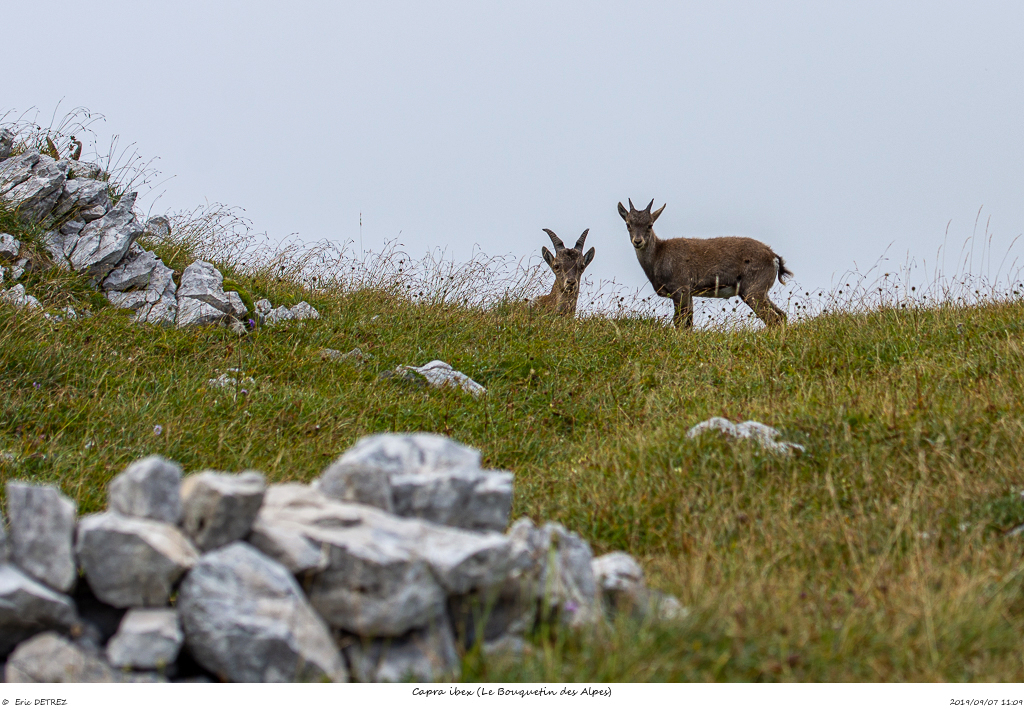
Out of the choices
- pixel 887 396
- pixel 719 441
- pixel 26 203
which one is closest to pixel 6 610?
pixel 719 441

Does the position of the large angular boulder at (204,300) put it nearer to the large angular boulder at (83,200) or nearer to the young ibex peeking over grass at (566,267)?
the large angular boulder at (83,200)

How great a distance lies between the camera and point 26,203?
8867 mm

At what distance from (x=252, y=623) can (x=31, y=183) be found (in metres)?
8.40

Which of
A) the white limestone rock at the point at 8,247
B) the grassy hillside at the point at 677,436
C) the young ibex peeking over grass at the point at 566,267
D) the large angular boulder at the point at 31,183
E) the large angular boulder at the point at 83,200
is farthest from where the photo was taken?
the young ibex peeking over grass at the point at 566,267

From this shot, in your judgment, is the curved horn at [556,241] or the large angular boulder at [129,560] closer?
the large angular boulder at [129,560]

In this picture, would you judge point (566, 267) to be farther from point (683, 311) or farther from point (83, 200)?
point (83, 200)

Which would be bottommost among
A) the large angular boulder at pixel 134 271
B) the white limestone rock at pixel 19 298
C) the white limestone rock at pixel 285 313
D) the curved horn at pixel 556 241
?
the white limestone rock at pixel 19 298

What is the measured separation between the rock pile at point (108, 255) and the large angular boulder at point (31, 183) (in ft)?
0.03

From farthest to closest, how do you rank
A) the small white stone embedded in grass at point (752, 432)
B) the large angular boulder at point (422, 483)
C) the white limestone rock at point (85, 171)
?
the white limestone rock at point (85, 171)
the small white stone embedded in grass at point (752, 432)
the large angular boulder at point (422, 483)

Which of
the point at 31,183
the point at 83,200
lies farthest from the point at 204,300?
the point at 31,183

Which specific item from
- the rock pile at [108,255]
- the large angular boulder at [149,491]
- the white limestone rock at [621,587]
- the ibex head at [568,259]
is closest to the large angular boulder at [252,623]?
the large angular boulder at [149,491]

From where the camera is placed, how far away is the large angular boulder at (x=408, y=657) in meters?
2.59

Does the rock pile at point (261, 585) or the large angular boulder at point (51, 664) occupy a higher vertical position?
the rock pile at point (261, 585)

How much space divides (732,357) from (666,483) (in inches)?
144
